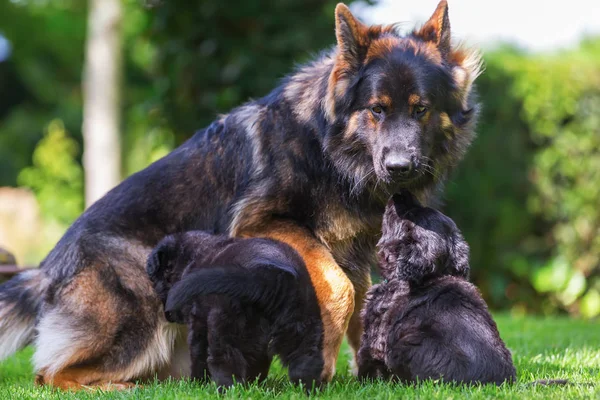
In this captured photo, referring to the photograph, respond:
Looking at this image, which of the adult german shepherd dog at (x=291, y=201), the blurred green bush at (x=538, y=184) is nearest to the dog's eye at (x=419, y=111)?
the adult german shepherd dog at (x=291, y=201)

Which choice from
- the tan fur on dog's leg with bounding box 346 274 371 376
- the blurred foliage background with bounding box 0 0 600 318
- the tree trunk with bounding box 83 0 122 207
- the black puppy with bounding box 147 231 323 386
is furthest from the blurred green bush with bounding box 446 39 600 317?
the black puppy with bounding box 147 231 323 386

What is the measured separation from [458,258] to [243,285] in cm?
135

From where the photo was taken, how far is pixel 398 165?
4422 mm

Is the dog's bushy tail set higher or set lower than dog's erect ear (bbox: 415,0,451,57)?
lower

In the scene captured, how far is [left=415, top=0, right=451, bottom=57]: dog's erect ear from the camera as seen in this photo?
489 cm

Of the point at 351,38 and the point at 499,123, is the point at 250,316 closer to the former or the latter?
the point at 351,38

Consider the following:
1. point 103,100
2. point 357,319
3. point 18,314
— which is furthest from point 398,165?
point 103,100

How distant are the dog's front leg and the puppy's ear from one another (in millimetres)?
653

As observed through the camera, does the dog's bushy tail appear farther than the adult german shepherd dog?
Yes

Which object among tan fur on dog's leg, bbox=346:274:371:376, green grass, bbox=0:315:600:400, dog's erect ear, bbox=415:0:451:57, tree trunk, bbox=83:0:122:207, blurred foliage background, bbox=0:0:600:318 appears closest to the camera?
green grass, bbox=0:315:600:400

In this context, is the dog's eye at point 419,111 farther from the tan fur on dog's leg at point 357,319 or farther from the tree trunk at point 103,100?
the tree trunk at point 103,100

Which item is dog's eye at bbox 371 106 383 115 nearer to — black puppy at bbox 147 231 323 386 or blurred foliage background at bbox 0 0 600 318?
black puppy at bbox 147 231 323 386

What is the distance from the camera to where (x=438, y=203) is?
542 cm

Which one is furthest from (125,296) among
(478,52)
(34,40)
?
(34,40)
